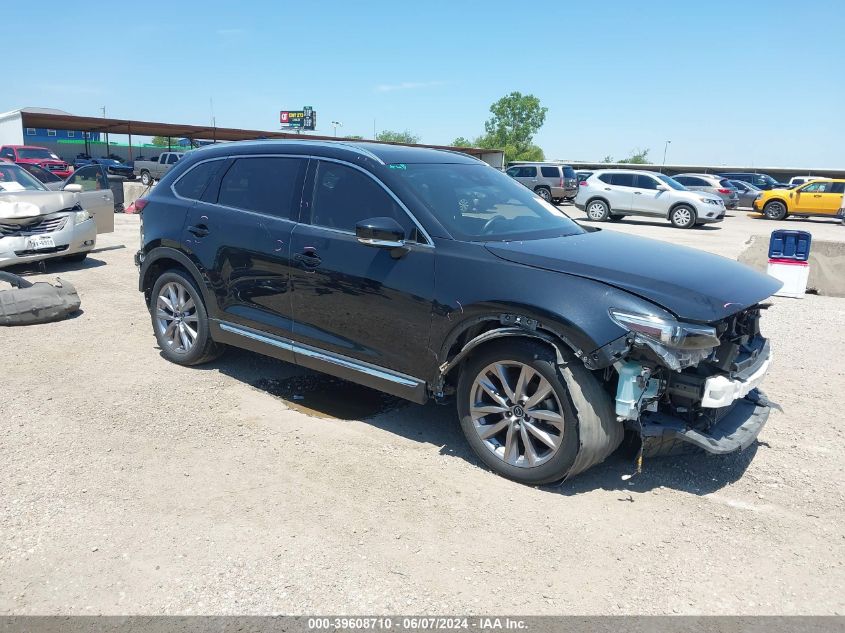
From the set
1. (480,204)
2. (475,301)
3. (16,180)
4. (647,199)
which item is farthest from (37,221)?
(647,199)

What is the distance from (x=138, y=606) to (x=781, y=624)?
269cm

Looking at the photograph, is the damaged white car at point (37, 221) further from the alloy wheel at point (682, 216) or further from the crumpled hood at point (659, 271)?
the alloy wheel at point (682, 216)

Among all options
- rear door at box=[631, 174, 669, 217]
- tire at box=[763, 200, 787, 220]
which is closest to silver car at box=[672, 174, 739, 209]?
tire at box=[763, 200, 787, 220]

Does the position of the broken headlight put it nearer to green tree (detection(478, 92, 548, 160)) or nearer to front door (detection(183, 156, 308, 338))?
front door (detection(183, 156, 308, 338))

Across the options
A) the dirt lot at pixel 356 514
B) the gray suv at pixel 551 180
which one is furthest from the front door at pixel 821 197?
the dirt lot at pixel 356 514

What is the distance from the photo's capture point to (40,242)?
920 cm

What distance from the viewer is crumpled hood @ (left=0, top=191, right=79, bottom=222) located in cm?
891

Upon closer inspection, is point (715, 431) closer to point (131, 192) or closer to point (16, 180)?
point (16, 180)

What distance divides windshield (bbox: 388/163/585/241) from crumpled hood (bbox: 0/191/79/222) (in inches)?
274

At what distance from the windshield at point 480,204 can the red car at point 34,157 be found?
93.9 ft

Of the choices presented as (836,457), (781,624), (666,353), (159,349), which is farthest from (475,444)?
(159,349)

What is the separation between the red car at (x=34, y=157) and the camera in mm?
28766

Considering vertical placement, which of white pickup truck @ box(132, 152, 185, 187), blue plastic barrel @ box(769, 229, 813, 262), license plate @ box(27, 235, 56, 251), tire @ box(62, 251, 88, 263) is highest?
white pickup truck @ box(132, 152, 185, 187)

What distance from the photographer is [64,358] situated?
5.97m
